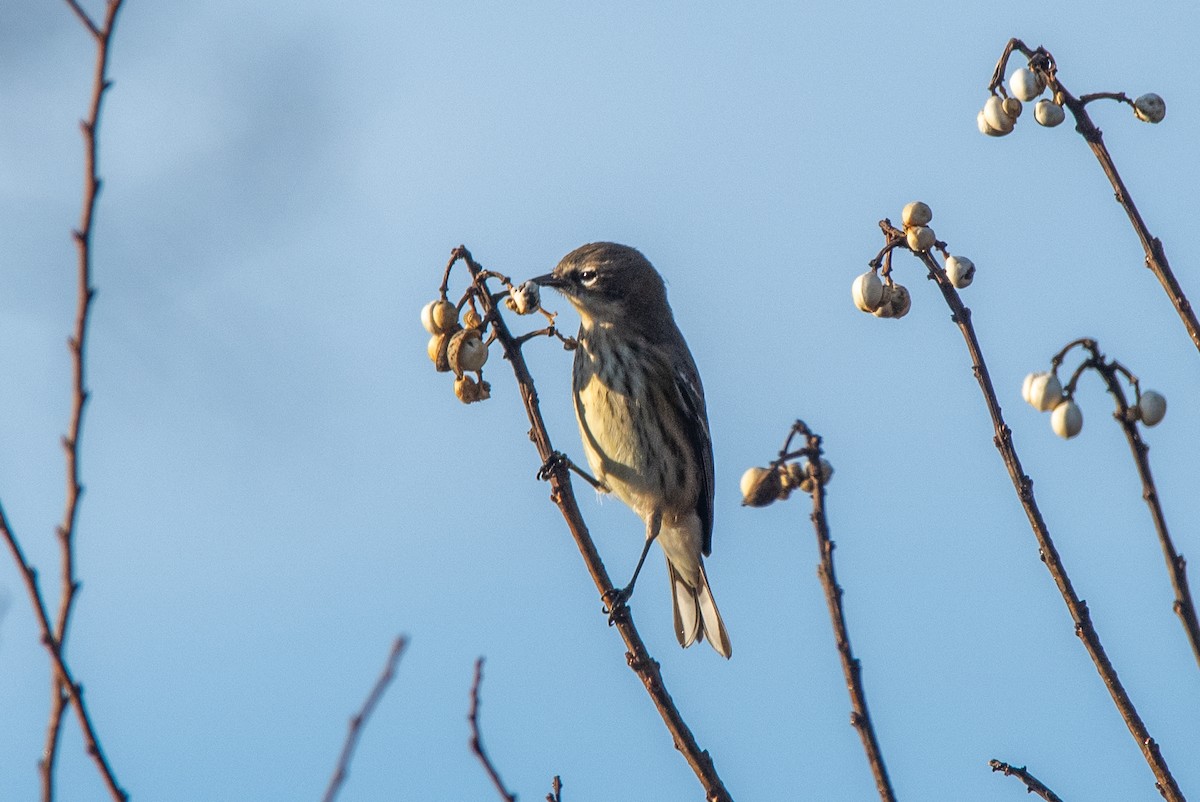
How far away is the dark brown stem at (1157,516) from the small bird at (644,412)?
507cm

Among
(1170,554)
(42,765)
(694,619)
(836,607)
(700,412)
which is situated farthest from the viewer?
(694,619)

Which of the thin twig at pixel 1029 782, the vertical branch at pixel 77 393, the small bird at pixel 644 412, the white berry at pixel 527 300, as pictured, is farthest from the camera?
the small bird at pixel 644 412

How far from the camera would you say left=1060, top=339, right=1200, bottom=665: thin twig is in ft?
10.6

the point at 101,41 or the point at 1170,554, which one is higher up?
the point at 101,41

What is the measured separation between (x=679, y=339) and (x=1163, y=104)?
5004 mm

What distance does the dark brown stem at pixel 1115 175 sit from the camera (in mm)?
3727

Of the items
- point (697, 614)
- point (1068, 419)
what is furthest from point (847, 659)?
point (697, 614)

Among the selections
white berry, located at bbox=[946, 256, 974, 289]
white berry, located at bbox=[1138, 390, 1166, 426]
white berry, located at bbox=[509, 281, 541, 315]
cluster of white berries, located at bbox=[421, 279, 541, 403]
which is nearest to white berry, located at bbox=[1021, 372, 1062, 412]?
white berry, located at bbox=[1138, 390, 1166, 426]

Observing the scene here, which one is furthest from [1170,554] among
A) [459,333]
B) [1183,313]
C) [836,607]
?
[459,333]

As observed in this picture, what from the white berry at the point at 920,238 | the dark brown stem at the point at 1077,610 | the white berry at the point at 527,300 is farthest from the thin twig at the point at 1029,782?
the white berry at the point at 527,300

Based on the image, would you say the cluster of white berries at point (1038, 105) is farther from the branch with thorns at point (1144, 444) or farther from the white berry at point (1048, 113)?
the branch with thorns at point (1144, 444)

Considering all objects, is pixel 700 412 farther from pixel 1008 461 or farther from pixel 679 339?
pixel 1008 461

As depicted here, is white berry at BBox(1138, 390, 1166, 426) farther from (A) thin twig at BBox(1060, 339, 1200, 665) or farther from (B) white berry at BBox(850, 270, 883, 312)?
(B) white berry at BBox(850, 270, 883, 312)

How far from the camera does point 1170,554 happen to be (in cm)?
329
